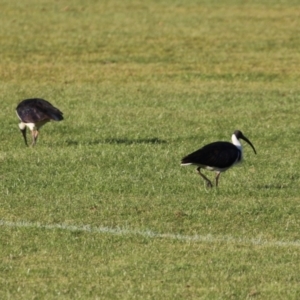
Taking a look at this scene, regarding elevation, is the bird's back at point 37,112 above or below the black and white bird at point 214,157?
below

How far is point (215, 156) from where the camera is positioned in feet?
40.4

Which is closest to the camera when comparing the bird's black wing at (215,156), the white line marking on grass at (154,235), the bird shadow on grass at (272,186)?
the white line marking on grass at (154,235)

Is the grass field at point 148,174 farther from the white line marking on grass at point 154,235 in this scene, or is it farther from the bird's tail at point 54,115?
the bird's tail at point 54,115

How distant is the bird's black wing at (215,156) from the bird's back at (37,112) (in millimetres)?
3386

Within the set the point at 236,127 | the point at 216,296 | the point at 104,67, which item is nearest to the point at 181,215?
the point at 216,296

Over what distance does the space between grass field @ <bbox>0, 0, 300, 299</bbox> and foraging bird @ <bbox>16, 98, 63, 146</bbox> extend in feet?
1.02

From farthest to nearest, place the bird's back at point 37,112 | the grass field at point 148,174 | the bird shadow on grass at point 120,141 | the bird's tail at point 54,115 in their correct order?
the bird shadow on grass at point 120,141 → the bird's back at point 37,112 → the bird's tail at point 54,115 → the grass field at point 148,174

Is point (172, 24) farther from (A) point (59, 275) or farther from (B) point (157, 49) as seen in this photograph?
(A) point (59, 275)

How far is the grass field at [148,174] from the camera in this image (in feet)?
30.0

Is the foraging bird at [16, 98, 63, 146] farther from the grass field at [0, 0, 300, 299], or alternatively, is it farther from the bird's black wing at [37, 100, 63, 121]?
the grass field at [0, 0, 300, 299]

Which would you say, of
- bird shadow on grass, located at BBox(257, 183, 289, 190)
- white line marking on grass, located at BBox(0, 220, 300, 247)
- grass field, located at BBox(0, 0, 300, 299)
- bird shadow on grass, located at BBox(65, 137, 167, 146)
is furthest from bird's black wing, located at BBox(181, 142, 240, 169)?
Answer: bird shadow on grass, located at BBox(65, 137, 167, 146)

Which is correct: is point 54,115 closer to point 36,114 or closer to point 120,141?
point 36,114

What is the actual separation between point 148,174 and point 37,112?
2629 mm

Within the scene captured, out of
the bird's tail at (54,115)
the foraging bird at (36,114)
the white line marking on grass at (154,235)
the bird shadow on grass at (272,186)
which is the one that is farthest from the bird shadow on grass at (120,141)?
the white line marking on grass at (154,235)
